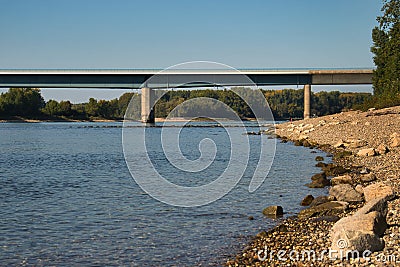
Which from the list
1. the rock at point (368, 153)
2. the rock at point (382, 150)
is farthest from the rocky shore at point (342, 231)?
the rock at point (368, 153)

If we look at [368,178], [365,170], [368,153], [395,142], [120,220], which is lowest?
[120,220]

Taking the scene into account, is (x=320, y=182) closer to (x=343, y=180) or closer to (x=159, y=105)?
(x=343, y=180)

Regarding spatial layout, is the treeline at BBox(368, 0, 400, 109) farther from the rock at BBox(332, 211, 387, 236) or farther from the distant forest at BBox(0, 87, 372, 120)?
the distant forest at BBox(0, 87, 372, 120)

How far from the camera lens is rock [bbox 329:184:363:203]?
56.1 feet

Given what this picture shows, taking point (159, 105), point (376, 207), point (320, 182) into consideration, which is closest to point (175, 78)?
point (159, 105)

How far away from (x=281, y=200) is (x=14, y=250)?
10.0 m

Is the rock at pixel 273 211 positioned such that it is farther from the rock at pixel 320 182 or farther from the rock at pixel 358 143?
the rock at pixel 358 143

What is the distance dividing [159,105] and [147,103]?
54705 mm

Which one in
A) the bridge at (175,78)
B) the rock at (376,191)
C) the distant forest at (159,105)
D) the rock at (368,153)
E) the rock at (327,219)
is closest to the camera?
the rock at (327,219)

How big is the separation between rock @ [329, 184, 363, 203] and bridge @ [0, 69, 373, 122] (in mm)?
79278

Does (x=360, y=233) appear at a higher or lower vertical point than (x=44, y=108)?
lower

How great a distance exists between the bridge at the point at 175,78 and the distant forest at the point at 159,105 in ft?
138

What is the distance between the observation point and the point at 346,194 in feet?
57.2

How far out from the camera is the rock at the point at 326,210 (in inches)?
621
